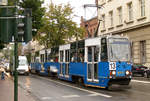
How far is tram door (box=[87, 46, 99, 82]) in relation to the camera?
15.8 metres

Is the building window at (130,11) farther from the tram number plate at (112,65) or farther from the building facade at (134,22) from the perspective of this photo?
the tram number plate at (112,65)

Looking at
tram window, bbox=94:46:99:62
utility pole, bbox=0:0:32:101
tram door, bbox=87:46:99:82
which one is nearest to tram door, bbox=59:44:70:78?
tram door, bbox=87:46:99:82

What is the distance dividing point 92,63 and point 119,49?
6.14 feet

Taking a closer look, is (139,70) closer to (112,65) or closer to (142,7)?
(142,7)

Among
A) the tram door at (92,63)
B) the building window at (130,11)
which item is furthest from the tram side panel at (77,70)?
the building window at (130,11)

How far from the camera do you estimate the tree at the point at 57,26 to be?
39.7 metres

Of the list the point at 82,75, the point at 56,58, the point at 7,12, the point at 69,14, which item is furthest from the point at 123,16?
the point at 7,12

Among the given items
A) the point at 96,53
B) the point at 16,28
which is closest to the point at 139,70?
the point at 96,53

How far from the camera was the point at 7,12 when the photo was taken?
807cm

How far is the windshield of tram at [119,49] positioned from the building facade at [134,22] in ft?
51.5

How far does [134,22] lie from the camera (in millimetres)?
33875

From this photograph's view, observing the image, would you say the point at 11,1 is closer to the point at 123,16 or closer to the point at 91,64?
the point at 91,64

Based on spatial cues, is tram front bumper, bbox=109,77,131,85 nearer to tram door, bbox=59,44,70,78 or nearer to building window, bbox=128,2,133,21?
tram door, bbox=59,44,70,78

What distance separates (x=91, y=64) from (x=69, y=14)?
25.5m
